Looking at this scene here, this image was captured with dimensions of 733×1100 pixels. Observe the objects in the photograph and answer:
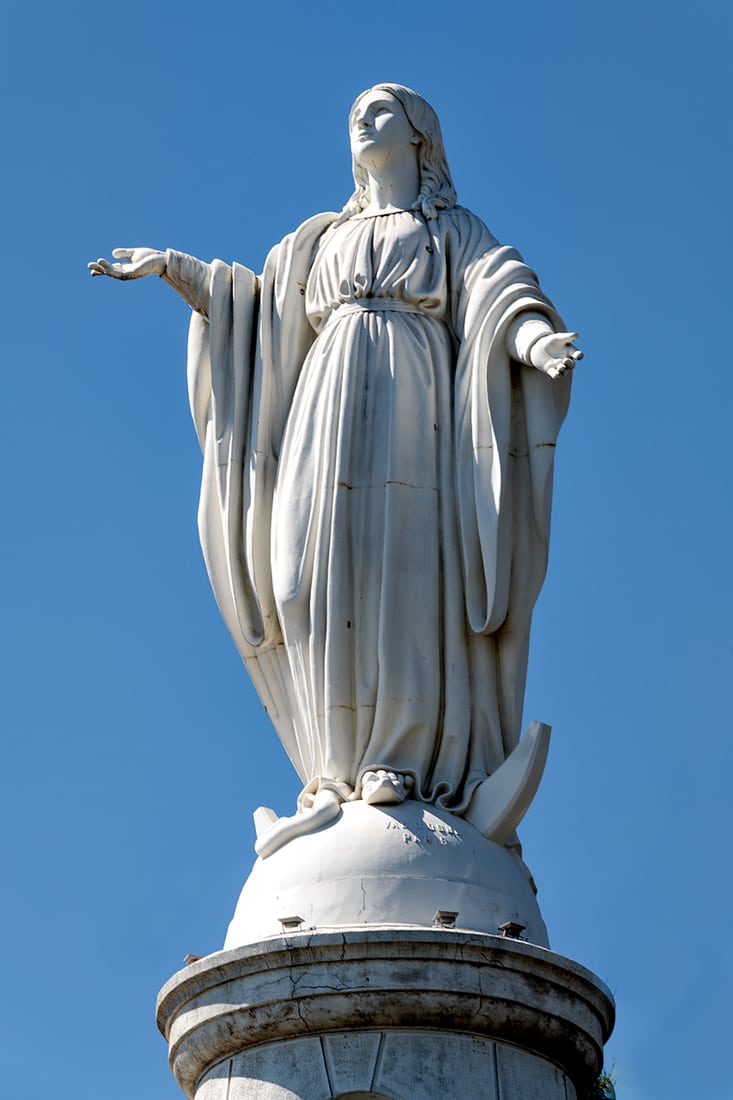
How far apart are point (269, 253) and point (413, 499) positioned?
218cm

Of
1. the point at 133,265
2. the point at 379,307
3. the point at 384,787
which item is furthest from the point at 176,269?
the point at 384,787

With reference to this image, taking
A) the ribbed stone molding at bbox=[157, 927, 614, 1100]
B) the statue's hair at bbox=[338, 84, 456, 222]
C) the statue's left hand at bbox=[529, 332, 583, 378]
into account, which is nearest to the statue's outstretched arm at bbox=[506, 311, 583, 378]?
the statue's left hand at bbox=[529, 332, 583, 378]

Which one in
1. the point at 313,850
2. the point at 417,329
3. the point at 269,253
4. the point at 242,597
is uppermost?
the point at 269,253

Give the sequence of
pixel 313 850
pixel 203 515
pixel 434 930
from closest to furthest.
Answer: pixel 434 930, pixel 313 850, pixel 203 515

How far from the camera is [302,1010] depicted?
9.56 metres

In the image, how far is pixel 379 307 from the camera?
11625 millimetres

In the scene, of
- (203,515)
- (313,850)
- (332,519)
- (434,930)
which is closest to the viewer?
(434,930)

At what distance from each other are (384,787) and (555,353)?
2493mm

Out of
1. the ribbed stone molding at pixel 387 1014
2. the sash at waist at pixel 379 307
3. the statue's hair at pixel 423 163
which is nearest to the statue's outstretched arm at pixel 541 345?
the sash at waist at pixel 379 307

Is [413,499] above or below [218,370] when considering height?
below

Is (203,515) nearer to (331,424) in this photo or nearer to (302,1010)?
(331,424)

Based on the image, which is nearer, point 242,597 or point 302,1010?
point 302,1010

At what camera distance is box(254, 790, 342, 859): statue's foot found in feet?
34.0

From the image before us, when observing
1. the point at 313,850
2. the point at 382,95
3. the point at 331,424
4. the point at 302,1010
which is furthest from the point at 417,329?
the point at 302,1010
